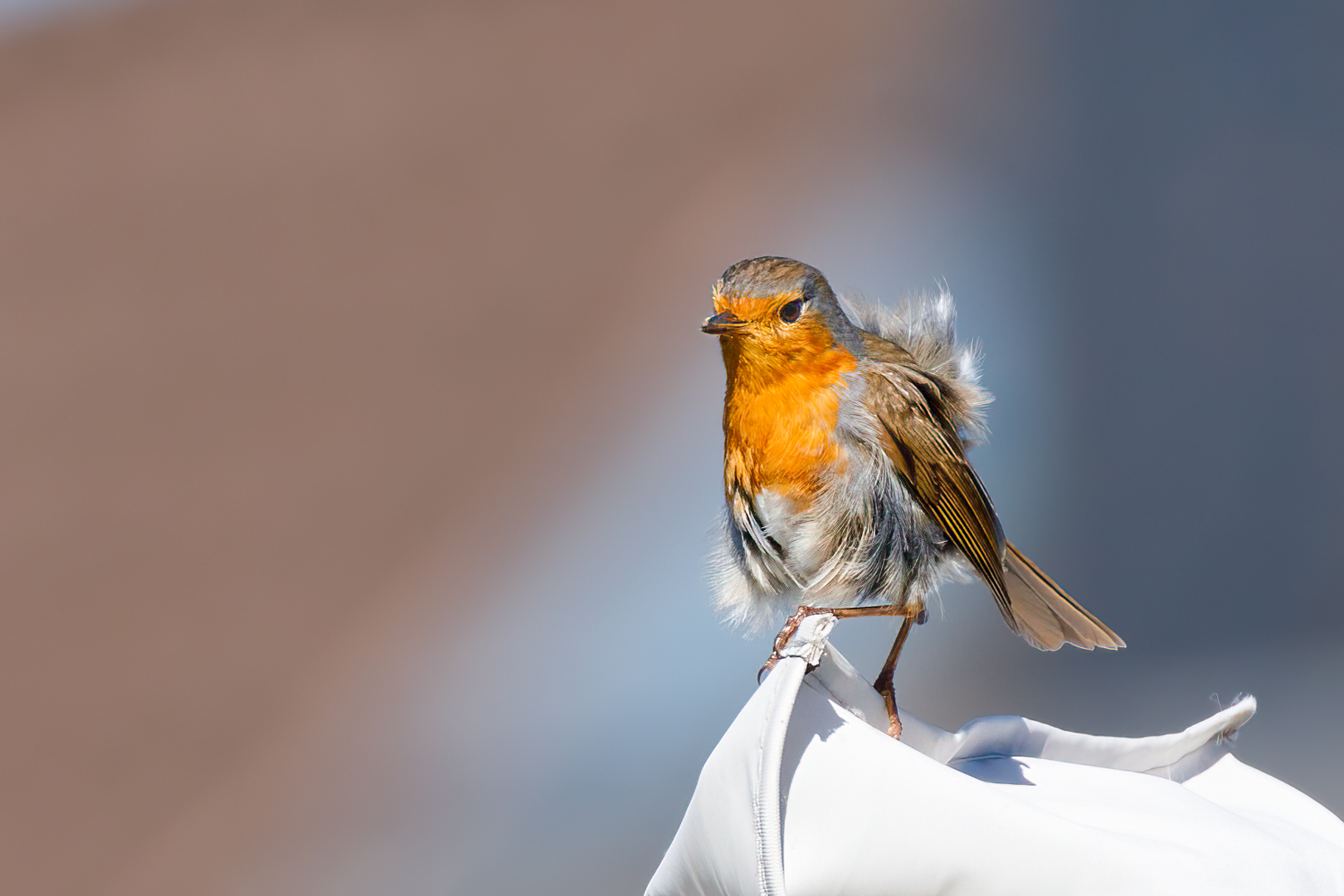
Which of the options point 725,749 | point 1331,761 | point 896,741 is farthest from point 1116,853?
point 1331,761

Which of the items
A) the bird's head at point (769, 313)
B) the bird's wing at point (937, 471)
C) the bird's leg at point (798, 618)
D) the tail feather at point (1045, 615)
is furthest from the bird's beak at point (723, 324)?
the tail feather at point (1045, 615)

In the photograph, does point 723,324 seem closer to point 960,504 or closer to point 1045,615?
point 960,504

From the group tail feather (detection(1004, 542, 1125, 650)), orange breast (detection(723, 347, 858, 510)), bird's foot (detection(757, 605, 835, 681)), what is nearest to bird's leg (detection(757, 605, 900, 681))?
bird's foot (detection(757, 605, 835, 681))

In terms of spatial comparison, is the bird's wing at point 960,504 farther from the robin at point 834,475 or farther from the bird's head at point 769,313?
the bird's head at point 769,313

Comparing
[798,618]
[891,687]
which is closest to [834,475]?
[798,618]

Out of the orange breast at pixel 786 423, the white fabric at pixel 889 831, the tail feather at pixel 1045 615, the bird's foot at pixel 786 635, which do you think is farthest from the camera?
the tail feather at pixel 1045 615

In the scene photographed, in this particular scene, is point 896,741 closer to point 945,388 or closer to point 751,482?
point 751,482

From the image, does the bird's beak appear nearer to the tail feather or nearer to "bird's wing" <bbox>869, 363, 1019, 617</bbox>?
"bird's wing" <bbox>869, 363, 1019, 617</bbox>
